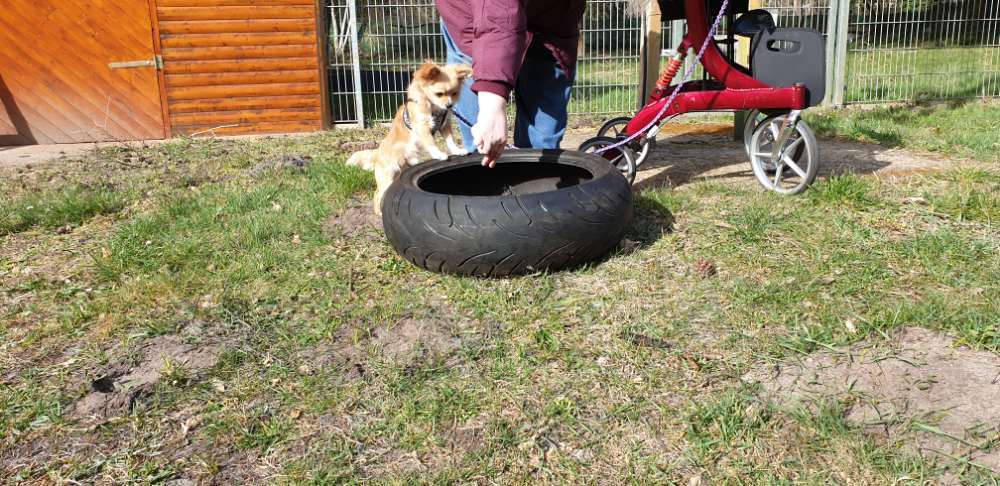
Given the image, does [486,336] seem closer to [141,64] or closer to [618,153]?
[618,153]

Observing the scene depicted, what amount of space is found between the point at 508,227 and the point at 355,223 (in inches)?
62.1

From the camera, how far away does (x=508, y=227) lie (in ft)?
11.1

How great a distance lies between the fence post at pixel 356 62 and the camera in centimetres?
914

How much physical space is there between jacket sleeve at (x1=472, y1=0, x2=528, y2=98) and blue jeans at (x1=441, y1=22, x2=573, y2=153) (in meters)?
1.33

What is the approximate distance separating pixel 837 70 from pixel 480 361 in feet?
27.0

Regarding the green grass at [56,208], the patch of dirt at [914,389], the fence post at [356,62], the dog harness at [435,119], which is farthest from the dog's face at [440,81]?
the fence post at [356,62]

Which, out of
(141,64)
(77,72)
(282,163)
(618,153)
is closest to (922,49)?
(618,153)

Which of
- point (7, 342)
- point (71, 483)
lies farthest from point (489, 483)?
point (7, 342)

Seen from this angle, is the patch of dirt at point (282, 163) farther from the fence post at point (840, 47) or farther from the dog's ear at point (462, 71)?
the fence post at point (840, 47)

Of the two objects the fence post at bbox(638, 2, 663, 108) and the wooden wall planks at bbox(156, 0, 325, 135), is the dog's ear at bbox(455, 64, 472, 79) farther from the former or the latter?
the wooden wall planks at bbox(156, 0, 325, 135)

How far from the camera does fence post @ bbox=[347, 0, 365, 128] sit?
30.0 ft

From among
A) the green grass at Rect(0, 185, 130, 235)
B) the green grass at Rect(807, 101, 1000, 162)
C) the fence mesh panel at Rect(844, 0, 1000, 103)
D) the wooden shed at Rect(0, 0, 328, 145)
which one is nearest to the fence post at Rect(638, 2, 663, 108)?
the green grass at Rect(807, 101, 1000, 162)

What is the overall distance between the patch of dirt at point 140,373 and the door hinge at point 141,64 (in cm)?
666

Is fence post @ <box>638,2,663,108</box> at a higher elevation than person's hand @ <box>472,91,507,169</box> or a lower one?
higher
